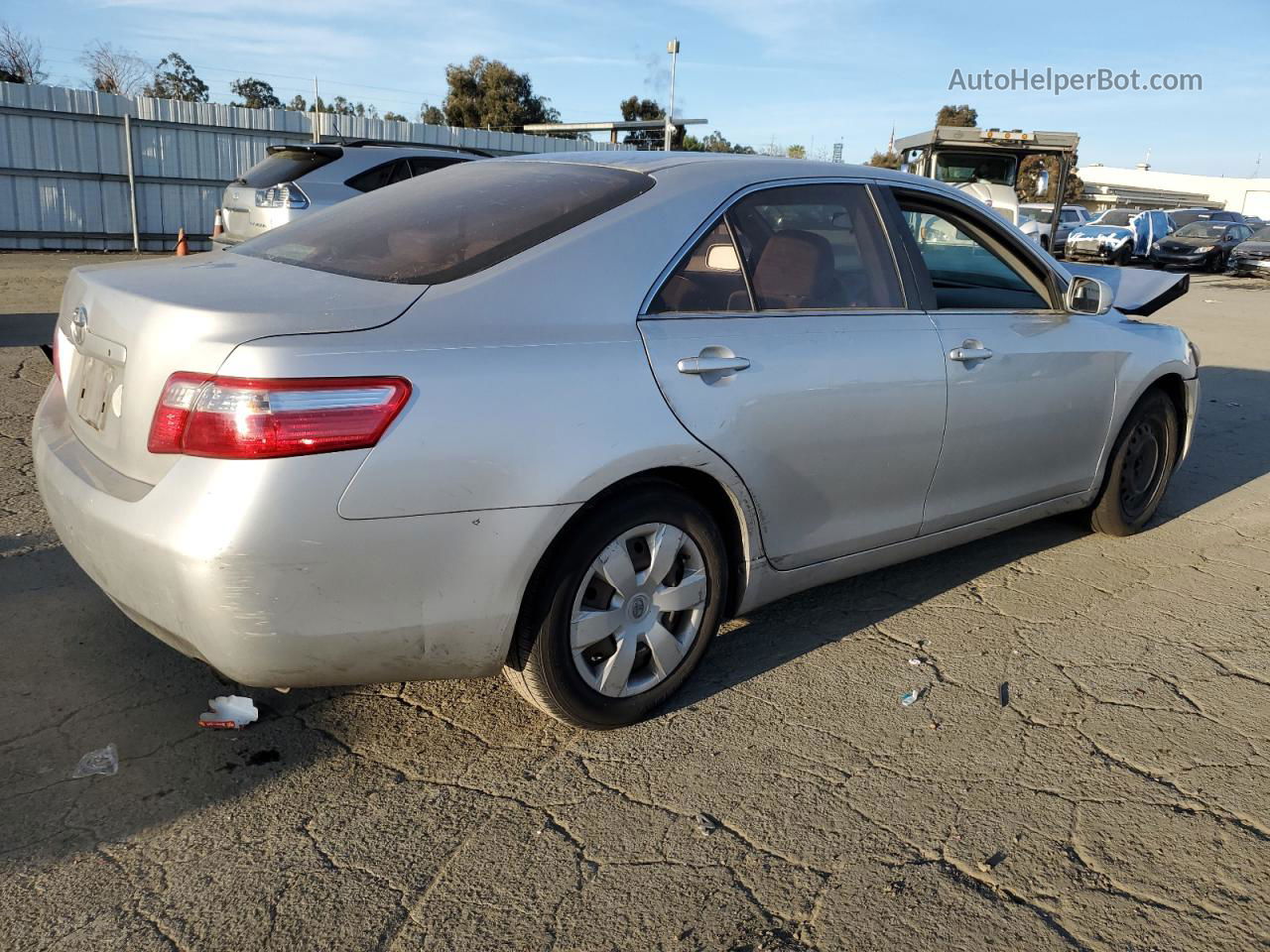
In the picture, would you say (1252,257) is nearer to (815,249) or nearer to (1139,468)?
(1139,468)

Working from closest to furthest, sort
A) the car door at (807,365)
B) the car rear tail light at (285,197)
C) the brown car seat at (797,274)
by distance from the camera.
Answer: the car door at (807,365) → the brown car seat at (797,274) → the car rear tail light at (285,197)

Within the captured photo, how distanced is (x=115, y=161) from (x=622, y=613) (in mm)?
16449

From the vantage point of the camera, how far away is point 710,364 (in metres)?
3.02

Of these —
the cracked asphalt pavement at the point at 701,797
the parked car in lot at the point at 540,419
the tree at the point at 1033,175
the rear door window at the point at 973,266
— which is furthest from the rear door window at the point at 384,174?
the tree at the point at 1033,175

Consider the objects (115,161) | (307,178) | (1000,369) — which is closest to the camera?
(1000,369)

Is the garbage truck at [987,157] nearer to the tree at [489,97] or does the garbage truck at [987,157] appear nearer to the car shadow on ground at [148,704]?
the car shadow on ground at [148,704]

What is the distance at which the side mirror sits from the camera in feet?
14.2

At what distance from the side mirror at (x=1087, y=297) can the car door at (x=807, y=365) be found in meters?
1.01

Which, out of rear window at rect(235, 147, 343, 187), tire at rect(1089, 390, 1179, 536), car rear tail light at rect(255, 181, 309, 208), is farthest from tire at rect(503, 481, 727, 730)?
rear window at rect(235, 147, 343, 187)

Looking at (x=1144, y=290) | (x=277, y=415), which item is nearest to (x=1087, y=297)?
(x=1144, y=290)

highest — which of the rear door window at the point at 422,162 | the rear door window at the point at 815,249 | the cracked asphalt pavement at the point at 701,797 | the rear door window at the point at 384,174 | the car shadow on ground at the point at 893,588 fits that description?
the rear door window at the point at 422,162

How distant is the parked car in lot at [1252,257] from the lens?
75.5 ft

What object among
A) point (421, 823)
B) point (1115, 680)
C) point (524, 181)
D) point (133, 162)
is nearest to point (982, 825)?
point (1115, 680)

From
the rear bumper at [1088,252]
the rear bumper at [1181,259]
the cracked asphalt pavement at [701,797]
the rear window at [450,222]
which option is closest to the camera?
the cracked asphalt pavement at [701,797]
